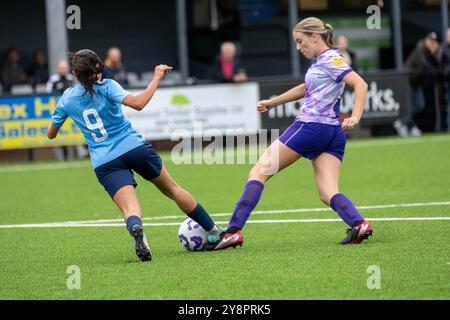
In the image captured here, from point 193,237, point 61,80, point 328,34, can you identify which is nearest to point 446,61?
point 61,80

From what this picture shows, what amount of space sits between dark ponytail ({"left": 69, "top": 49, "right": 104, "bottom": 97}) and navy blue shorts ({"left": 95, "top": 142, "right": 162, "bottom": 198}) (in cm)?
58

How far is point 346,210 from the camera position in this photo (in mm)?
8906

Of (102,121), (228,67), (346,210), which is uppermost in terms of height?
(228,67)

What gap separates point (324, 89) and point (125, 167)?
5.78 ft

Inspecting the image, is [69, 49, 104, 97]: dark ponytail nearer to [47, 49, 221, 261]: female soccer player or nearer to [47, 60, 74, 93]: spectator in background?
[47, 49, 221, 261]: female soccer player

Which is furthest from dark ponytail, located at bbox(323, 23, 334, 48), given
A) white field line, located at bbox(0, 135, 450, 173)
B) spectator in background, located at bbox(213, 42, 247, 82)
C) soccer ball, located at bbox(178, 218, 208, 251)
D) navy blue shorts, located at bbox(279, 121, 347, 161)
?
spectator in background, located at bbox(213, 42, 247, 82)

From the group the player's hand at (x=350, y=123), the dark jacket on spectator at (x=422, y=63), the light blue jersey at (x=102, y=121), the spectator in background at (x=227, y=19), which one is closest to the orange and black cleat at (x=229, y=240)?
the light blue jersey at (x=102, y=121)

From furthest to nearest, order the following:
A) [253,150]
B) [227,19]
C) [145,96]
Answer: [227,19] → [253,150] → [145,96]

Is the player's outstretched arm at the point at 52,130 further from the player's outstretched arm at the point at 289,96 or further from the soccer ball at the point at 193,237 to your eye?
the player's outstretched arm at the point at 289,96

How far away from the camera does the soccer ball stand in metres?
9.14

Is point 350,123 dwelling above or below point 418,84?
above

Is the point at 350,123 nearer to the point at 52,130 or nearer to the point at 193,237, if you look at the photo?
the point at 193,237
